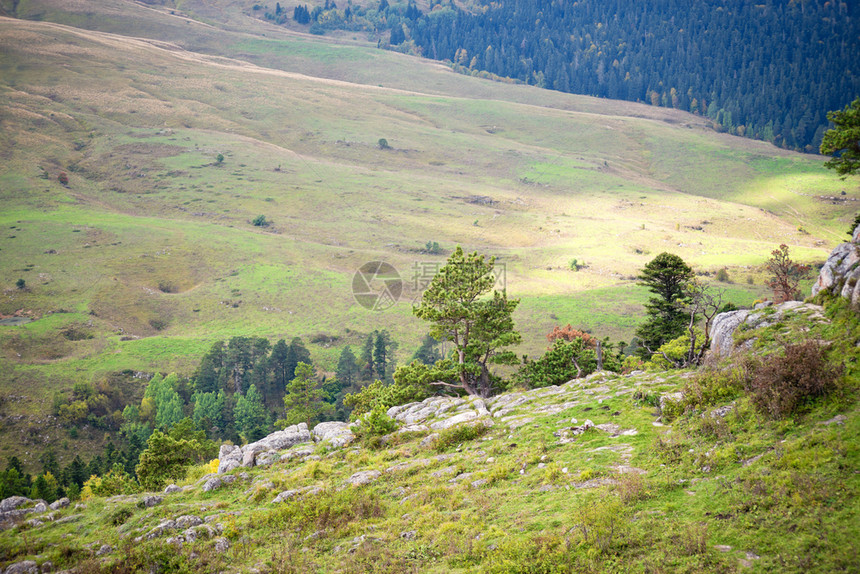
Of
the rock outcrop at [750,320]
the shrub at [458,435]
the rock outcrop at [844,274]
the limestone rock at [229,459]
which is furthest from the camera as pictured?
the limestone rock at [229,459]

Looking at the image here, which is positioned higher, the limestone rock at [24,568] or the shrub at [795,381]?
the shrub at [795,381]

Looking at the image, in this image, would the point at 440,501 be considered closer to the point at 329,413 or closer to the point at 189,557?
the point at 189,557

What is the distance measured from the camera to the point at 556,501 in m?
14.4

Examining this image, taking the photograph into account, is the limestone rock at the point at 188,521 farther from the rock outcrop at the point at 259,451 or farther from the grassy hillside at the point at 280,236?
the grassy hillside at the point at 280,236

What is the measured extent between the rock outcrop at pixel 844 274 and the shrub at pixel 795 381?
16.9ft

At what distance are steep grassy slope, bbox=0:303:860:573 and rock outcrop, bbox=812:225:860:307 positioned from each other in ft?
2.82

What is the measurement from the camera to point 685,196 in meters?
178

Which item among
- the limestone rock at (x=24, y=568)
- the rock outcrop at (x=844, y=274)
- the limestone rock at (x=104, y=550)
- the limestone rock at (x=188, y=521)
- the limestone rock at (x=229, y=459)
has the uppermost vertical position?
the rock outcrop at (x=844, y=274)

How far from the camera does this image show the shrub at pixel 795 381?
44.0 feet

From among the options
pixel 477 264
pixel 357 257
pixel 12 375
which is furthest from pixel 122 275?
pixel 477 264

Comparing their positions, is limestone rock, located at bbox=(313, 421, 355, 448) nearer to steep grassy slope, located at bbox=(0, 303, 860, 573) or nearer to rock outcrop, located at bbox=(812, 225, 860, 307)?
steep grassy slope, located at bbox=(0, 303, 860, 573)

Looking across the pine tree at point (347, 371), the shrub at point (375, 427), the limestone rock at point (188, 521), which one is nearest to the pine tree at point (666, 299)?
the shrub at point (375, 427)

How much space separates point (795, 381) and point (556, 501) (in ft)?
24.4

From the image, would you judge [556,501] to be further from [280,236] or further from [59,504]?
[280,236]
